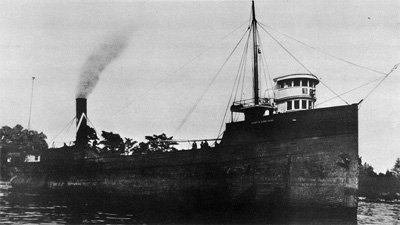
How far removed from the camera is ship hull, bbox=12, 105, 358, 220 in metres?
19.0

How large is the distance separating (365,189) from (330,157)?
113 ft

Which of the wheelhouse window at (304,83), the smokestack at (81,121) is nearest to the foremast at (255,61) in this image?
the wheelhouse window at (304,83)

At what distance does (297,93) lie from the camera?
23.2 m

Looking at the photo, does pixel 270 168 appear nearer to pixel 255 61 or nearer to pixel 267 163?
pixel 267 163

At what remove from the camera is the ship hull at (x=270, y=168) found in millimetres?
19031

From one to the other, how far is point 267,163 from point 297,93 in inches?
206

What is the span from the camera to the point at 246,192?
66.8ft

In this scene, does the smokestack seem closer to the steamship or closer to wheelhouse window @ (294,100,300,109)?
the steamship

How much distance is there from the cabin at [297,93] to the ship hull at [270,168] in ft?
8.55

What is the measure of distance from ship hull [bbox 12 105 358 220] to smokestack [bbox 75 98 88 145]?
8.52 meters

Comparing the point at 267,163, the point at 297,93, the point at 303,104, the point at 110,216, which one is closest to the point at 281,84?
the point at 297,93

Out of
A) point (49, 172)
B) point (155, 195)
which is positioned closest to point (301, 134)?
point (155, 195)

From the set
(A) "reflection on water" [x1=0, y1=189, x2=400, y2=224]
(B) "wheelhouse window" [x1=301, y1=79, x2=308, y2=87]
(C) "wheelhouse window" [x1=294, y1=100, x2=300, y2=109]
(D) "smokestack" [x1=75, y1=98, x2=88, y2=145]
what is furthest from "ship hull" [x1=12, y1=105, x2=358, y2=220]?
(D) "smokestack" [x1=75, y1=98, x2=88, y2=145]

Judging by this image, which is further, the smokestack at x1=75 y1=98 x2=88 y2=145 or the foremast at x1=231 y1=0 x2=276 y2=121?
the smokestack at x1=75 y1=98 x2=88 y2=145
